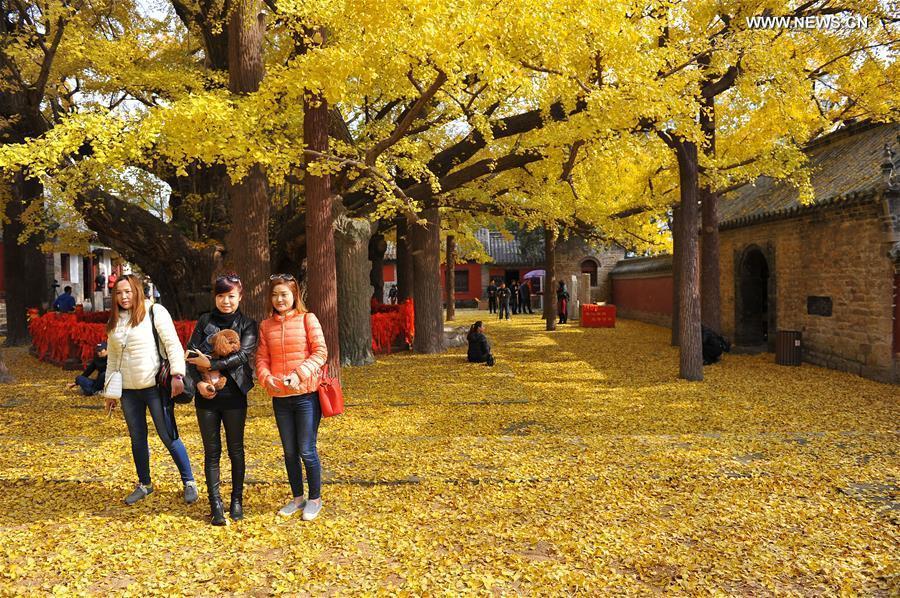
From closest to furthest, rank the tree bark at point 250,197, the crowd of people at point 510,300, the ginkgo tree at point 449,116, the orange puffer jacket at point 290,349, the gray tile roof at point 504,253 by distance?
1. the orange puffer jacket at point 290,349
2. the ginkgo tree at point 449,116
3. the tree bark at point 250,197
4. the crowd of people at point 510,300
5. the gray tile roof at point 504,253

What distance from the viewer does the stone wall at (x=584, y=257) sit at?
33.7 metres

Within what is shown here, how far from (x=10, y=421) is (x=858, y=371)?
13.8 meters

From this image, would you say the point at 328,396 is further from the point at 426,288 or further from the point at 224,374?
the point at 426,288

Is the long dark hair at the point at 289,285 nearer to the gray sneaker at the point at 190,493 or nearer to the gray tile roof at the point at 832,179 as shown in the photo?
the gray sneaker at the point at 190,493

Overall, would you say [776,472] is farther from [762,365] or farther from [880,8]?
[880,8]

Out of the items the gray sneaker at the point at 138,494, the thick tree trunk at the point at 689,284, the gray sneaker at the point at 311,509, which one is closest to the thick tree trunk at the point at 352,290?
the thick tree trunk at the point at 689,284

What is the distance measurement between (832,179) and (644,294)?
13.8 meters

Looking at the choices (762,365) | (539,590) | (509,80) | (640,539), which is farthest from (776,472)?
(762,365)

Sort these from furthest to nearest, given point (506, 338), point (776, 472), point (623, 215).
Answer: point (506, 338) < point (623, 215) < point (776, 472)

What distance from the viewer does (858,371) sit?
11594 millimetres

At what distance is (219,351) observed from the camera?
4.33 meters

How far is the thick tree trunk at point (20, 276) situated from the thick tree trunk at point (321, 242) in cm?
1165

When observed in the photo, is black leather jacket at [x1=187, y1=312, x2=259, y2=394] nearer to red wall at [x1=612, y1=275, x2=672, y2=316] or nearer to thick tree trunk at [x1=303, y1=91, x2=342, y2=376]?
thick tree trunk at [x1=303, y1=91, x2=342, y2=376]

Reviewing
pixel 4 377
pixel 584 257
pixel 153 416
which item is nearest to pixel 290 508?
pixel 153 416
